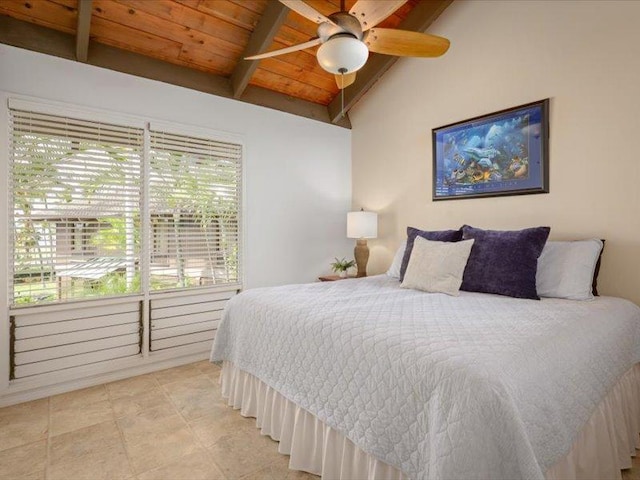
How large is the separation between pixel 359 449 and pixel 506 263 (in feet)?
4.87

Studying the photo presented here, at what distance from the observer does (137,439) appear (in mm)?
1975

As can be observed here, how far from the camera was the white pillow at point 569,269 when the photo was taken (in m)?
2.12

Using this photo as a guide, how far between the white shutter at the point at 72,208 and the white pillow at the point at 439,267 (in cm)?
219

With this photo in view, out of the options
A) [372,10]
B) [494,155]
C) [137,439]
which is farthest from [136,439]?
[494,155]

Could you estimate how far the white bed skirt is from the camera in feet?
4.53

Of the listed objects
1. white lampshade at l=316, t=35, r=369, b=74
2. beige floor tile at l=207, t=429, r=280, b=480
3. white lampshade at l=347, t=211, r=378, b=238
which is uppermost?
white lampshade at l=316, t=35, r=369, b=74

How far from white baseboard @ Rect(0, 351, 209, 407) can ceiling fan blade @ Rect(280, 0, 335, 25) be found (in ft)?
8.99

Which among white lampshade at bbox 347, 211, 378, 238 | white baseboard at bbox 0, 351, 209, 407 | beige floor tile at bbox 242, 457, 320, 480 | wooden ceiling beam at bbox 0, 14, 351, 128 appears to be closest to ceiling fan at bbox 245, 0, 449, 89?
wooden ceiling beam at bbox 0, 14, 351, 128

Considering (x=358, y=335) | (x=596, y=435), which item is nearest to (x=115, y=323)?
(x=358, y=335)

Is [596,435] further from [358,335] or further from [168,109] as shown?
[168,109]

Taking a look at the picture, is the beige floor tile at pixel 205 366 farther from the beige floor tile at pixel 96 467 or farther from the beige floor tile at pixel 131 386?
the beige floor tile at pixel 96 467

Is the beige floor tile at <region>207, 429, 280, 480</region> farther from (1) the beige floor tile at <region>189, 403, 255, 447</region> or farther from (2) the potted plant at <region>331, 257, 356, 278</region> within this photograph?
(2) the potted plant at <region>331, 257, 356, 278</region>

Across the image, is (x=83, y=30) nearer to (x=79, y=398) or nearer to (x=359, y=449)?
(x=79, y=398)

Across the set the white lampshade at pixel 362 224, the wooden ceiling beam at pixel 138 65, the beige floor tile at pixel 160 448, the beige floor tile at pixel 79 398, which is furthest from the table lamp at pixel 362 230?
the beige floor tile at pixel 79 398
